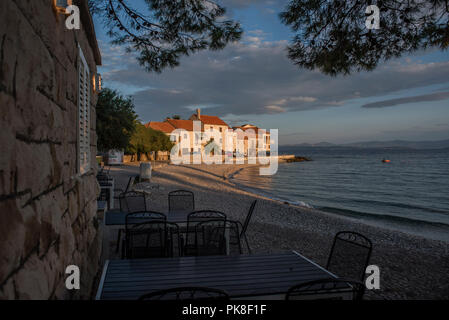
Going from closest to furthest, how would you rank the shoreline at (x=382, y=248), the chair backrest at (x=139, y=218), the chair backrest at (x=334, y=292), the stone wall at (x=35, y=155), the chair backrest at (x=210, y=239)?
the stone wall at (x=35, y=155) → the chair backrest at (x=334, y=292) → the chair backrest at (x=210, y=239) → the chair backrest at (x=139, y=218) → the shoreline at (x=382, y=248)

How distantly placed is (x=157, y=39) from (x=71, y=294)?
4.50 m

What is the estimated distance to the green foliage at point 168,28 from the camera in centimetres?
505

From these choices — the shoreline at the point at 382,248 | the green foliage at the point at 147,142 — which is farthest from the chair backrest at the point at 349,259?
the green foliage at the point at 147,142

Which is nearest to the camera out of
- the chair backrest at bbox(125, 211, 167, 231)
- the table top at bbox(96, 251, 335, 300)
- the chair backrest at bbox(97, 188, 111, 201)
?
the table top at bbox(96, 251, 335, 300)

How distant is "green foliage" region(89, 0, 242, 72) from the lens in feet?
16.6

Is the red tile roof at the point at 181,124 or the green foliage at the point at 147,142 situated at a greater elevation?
the red tile roof at the point at 181,124

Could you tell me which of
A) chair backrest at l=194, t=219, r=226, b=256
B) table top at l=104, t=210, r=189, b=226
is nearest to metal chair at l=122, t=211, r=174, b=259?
chair backrest at l=194, t=219, r=226, b=256

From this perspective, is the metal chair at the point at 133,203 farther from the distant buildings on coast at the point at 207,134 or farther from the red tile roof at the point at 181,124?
the red tile roof at the point at 181,124

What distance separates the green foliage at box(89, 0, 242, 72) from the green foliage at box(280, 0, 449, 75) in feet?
3.86

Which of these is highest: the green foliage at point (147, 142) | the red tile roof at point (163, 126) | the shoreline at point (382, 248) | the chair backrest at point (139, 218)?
the red tile roof at point (163, 126)

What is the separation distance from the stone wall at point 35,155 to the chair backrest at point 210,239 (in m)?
1.68

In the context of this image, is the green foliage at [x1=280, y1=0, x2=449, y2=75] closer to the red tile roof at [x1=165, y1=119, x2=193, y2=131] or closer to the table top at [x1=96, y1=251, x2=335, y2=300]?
the table top at [x1=96, y1=251, x2=335, y2=300]
